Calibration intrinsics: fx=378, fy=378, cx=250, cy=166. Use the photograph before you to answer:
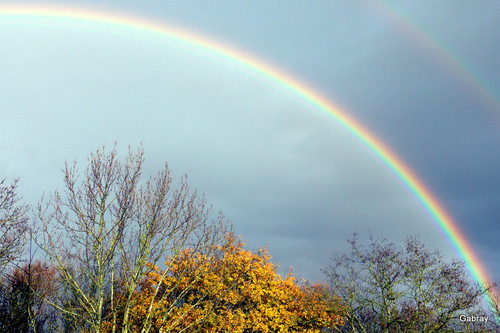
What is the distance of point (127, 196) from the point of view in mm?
14289

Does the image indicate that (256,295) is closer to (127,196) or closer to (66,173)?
(127,196)

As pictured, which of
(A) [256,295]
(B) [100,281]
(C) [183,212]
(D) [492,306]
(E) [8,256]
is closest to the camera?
(B) [100,281]

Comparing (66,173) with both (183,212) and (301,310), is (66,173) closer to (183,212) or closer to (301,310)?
(183,212)

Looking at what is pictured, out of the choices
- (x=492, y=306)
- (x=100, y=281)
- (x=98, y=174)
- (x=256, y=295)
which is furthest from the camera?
(x=492, y=306)

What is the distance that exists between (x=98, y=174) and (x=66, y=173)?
3.47 ft

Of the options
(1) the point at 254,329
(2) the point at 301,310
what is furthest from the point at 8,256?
(2) the point at 301,310

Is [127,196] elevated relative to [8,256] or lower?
elevated

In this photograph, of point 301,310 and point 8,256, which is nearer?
point 8,256

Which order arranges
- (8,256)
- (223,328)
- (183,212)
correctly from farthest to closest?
1. (223,328)
2. (8,256)
3. (183,212)

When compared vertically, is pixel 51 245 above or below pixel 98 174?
below

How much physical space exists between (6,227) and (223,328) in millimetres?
11239

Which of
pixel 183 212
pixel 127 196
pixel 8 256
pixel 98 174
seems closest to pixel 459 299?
pixel 183 212

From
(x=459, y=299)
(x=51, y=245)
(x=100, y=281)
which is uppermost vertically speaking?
(x=459, y=299)

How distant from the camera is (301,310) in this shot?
2286 cm
